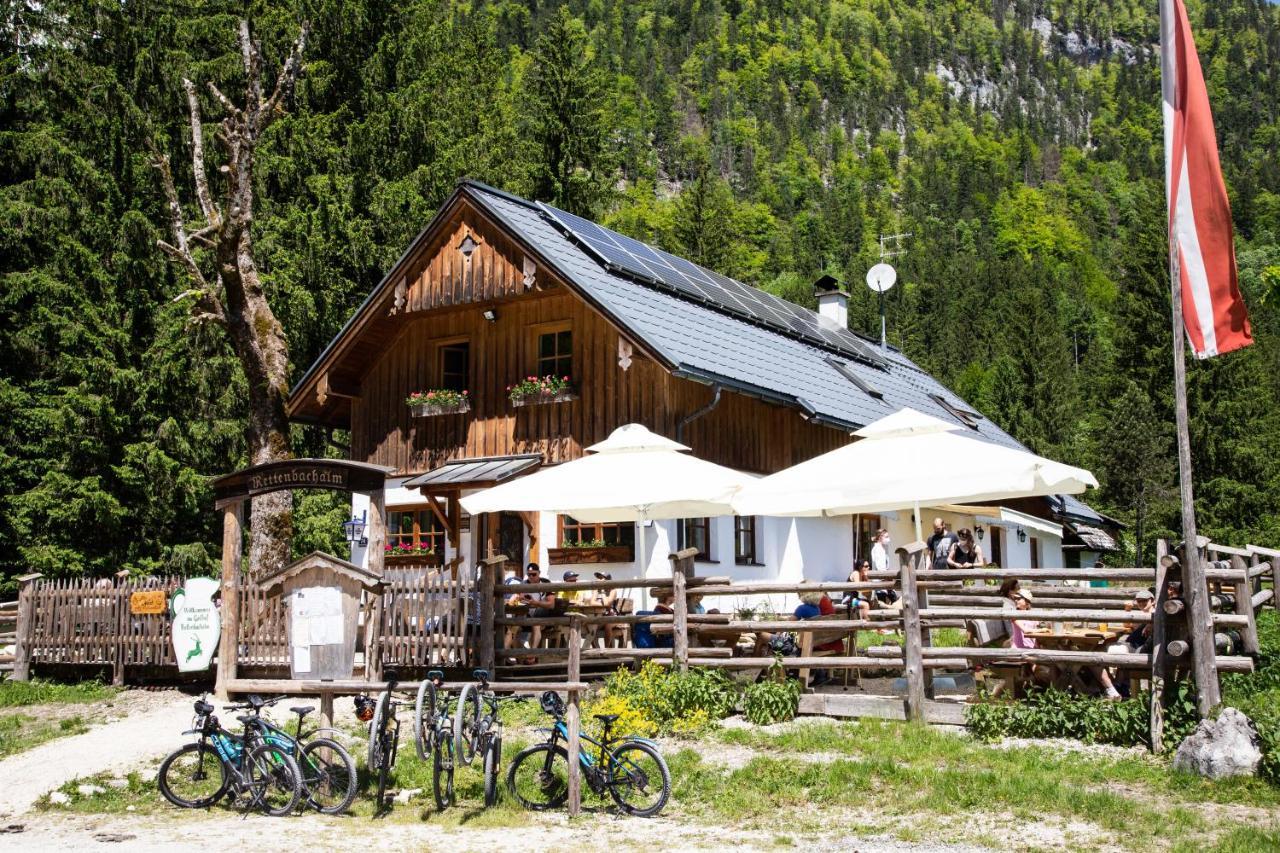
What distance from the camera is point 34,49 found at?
30.1m

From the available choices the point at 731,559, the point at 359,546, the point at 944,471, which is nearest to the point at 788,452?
the point at 731,559

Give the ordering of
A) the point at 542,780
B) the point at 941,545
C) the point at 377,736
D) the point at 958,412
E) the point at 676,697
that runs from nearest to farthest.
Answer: the point at 377,736, the point at 542,780, the point at 676,697, the point at 941,545, the point at 958,412

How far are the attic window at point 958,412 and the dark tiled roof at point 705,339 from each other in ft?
14.6

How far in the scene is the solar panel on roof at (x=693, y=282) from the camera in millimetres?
22109

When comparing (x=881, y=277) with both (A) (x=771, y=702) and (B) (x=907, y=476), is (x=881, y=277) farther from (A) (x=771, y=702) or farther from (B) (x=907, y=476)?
(A) (x=771, y=702)

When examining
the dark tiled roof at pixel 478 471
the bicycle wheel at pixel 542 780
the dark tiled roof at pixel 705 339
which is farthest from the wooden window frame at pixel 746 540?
the bicycle wheel at pixel 542 780

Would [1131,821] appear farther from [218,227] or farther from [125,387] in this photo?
[125,387]

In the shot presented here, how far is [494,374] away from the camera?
21.4 meters

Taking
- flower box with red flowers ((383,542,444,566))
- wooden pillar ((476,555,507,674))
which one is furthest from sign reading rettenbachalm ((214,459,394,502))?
flower box with red flowers ((383,542,444,566))

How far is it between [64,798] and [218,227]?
11.1 metres

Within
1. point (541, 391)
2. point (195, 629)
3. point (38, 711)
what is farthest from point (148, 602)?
point (541, 391)

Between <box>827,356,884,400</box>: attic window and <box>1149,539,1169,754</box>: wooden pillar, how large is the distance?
14.9 m

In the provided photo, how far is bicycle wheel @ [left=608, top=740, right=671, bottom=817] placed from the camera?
29.6ft

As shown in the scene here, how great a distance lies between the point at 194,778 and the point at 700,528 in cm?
1093
